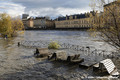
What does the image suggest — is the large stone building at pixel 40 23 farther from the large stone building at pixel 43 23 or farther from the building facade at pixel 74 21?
the building facade at pixel 74 21

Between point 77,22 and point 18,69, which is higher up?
point 77,22

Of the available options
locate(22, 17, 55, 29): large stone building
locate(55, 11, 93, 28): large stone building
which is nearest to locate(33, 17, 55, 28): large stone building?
locate(22, 17, 55, 29): large stone building

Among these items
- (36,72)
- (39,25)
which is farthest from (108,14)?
(39,25)

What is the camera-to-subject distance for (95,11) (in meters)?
10.8

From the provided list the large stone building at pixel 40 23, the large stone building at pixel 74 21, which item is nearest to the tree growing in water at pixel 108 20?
the large stone building at pixel 74 21

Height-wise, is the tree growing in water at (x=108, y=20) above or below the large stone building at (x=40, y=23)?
below

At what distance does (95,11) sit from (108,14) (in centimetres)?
117

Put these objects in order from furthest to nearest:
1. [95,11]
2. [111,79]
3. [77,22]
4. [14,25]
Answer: [77,22], [14,25], [95,11], [111,79]

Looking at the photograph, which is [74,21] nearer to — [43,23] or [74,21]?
[74,21]

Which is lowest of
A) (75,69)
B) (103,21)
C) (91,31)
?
(75,69)

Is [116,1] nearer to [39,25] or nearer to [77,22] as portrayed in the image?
[77,22]

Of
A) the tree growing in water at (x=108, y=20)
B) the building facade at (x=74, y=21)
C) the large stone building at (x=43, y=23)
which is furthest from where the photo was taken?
the large stone building at (x=43, y=23)

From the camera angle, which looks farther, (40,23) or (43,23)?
(40,23)

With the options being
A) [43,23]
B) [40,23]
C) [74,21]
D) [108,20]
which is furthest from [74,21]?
[108,20]
